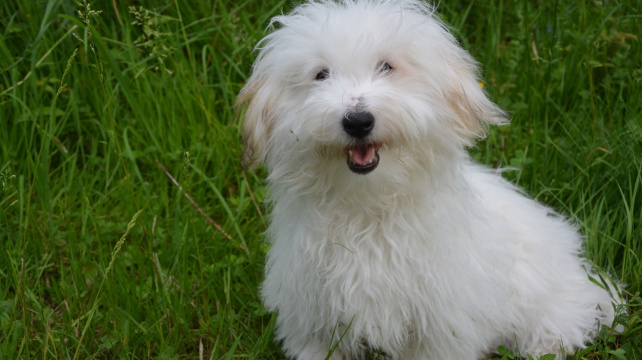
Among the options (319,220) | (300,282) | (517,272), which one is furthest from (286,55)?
(517,272)

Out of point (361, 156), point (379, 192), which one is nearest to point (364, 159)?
point (361, 156)

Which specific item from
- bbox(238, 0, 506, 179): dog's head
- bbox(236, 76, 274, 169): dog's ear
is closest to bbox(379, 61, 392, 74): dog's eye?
bbox(238, 0, 506, 179): dog's head

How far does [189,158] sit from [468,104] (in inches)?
63.6

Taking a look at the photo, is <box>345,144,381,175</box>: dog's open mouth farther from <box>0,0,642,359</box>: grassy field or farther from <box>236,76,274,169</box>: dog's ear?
<box>0,0,642,359</box>: grassy field

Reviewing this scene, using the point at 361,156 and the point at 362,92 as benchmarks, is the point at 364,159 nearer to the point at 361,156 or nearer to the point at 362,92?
the point at 361,156

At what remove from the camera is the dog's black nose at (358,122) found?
240 cm

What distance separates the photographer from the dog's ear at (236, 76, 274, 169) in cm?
277

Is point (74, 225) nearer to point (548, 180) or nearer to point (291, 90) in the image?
point (291, 90)

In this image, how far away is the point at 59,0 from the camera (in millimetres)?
4242

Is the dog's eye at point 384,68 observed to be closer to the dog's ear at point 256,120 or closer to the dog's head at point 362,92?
the dog's head at point 362,92

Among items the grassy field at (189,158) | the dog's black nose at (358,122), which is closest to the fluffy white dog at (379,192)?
the dog's black nose at (358,122)

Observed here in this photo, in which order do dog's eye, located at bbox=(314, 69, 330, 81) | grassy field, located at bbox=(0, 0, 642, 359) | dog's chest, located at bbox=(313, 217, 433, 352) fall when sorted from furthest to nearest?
grassy field, located at bbox=(0, 0, 642, 359)
dog's chest, located at bbox=(313, 217, 433, 352)
dog's eye, located at bbox=(314, 69, 330, 81)

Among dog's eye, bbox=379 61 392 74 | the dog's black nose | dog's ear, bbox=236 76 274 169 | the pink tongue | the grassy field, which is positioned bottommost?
the grassy field

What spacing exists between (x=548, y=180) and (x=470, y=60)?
1.44 m
